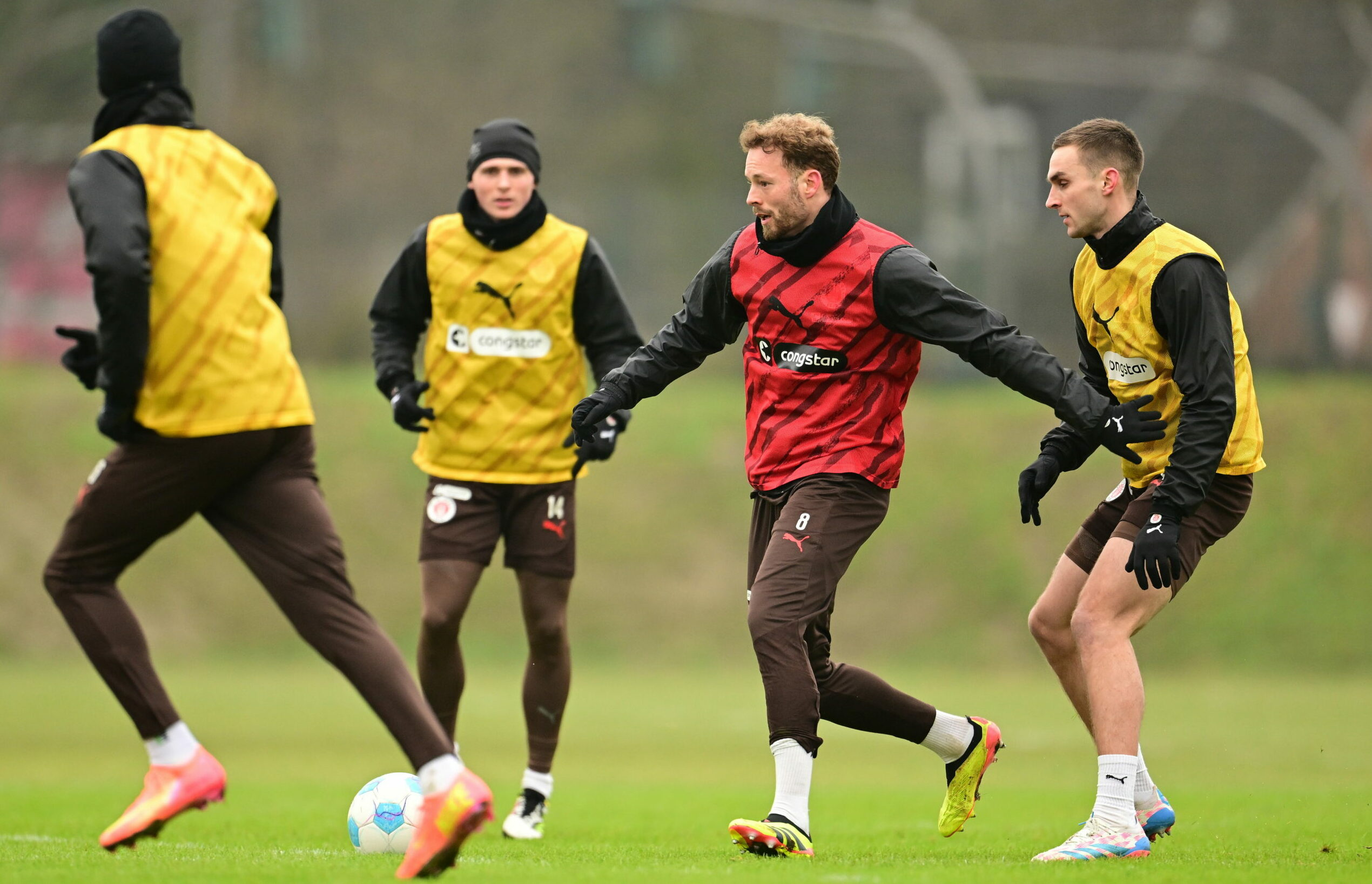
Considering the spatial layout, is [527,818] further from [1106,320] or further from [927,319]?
[1106,320]

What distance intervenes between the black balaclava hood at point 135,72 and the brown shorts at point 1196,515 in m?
3.43

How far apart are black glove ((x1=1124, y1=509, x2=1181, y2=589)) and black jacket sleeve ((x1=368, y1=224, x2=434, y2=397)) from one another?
3.30 meters

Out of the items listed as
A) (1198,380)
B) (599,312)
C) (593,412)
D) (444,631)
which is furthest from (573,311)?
(1198,380)

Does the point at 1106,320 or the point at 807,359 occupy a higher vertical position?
the point at 1106,320

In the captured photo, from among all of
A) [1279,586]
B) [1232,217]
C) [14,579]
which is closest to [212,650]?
[14,579]

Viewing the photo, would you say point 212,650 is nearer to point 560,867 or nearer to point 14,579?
point 14,579

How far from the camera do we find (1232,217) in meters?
22.2

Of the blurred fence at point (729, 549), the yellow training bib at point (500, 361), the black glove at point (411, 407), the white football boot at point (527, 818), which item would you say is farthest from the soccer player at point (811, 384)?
the blurred fence at point (729, 549)

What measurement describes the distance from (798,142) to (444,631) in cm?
261

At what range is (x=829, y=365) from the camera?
5609mm

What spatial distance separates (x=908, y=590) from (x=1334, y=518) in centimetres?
515

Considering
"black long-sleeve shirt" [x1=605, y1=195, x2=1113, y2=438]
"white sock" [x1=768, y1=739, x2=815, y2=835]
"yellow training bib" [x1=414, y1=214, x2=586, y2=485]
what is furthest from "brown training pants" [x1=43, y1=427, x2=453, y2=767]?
"yellow training bib" [x1=414, y1=214, x2=586, y2=485]

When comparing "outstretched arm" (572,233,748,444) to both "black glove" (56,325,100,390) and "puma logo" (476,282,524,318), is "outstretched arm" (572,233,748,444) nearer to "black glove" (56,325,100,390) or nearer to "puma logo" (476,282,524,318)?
"puma logo" (476,282,524,318)

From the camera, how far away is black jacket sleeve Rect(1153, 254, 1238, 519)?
5215 millimetres
